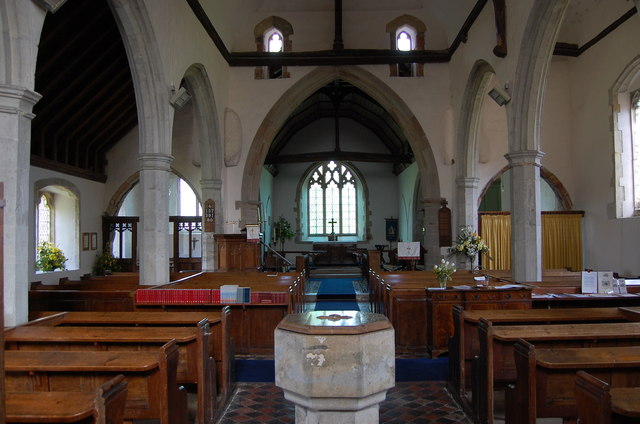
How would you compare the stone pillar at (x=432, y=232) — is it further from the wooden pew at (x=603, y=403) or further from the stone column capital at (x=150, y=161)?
the wooden pew at (x=603, y=403)

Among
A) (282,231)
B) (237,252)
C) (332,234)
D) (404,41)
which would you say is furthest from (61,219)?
(332,234)

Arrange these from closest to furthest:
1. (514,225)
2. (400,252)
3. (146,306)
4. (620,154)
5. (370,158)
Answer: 1. (146,306)
2. (514,225)
3. (620,154)
4. (400,252)
5. (370,158)

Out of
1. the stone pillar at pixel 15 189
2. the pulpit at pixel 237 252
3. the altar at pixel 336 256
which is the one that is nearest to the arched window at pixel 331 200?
the altar at pixel 336 256

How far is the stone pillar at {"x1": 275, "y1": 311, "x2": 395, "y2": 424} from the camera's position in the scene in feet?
7.74

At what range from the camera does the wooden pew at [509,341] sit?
11.2 feet

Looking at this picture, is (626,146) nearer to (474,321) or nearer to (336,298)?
(336,298)

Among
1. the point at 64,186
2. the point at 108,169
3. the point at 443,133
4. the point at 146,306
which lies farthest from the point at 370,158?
the point at 146,306

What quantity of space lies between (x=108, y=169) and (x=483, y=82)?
31.0ft

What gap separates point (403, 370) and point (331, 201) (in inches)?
593

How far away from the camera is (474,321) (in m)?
4.19

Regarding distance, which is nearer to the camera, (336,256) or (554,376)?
(554,376)

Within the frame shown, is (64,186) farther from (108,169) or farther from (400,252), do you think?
(400,252)

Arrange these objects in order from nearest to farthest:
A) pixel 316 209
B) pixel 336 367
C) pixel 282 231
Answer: pixel 336 367
pixel 282 231
pixel 316 209

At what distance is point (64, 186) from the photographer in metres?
11.0
